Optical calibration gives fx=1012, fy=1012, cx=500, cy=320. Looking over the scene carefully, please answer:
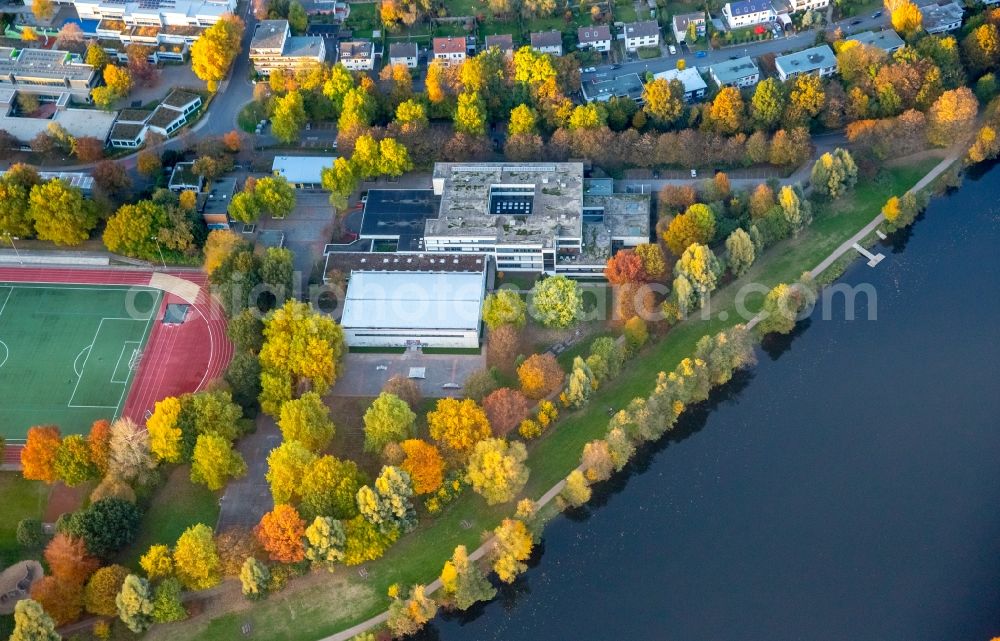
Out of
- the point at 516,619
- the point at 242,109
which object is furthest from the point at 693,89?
the point at 516,619

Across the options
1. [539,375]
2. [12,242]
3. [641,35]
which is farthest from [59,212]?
[641,35]

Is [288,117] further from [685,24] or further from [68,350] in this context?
[685,24]

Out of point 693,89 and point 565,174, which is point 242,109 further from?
point 693,89

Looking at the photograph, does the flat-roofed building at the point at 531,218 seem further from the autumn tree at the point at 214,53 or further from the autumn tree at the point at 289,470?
the autumn tree at the point at 214,53

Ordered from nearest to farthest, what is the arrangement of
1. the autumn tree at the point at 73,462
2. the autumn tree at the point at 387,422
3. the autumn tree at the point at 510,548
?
the autumn tree at the point at 510,548 → the autumn tree at the point at 73,462 → the autumn tree at the point at 387,422

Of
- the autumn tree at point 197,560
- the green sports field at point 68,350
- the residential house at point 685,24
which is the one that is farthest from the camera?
the residential house at point 685,24

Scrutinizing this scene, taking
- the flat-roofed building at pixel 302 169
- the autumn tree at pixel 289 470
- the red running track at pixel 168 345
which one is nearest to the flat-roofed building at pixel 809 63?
the flat-roofed building at pixel 302 169
